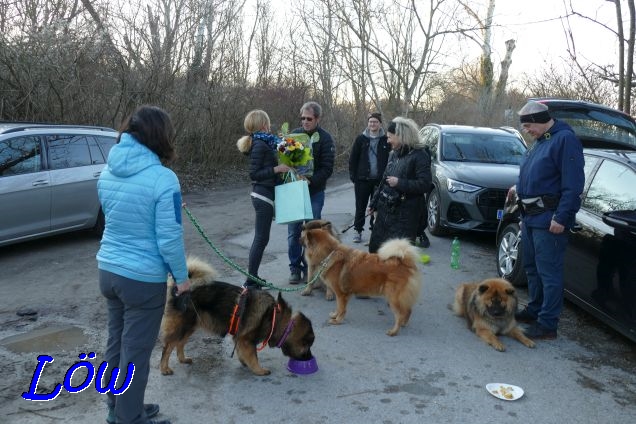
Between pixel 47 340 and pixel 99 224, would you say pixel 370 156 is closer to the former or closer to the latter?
pixel 99 224

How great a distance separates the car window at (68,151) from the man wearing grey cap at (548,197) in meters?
6.49

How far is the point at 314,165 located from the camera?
6062 millimetres

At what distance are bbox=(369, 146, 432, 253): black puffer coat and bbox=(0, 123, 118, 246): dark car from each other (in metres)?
4.74

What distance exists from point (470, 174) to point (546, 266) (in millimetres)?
3994

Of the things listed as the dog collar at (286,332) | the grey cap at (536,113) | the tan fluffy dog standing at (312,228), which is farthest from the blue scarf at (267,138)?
the grey cap at (536,113)

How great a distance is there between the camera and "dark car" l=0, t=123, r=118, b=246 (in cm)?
681

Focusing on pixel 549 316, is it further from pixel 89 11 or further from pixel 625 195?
pixel 89 11

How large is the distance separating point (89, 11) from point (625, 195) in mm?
12768

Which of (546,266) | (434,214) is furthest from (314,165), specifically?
(434,214)

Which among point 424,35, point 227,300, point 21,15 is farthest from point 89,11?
point 424,35

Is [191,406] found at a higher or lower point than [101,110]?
lower

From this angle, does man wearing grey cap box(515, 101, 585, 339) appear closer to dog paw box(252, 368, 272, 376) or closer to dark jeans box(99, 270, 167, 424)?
dog paw box(252, 368, 272, 376)

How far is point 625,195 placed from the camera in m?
4.88

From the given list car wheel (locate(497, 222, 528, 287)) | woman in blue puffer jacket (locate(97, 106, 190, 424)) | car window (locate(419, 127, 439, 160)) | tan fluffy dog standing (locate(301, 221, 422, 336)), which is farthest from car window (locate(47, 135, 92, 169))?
car wheel (locate(497, 222, 528, 287))
